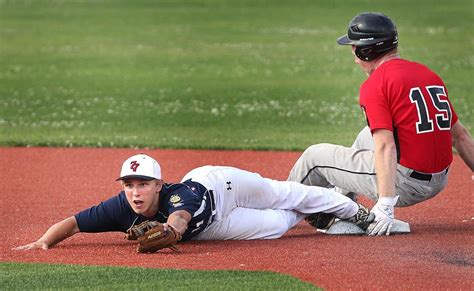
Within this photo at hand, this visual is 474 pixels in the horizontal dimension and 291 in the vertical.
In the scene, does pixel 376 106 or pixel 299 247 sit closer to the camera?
pixel 299 247

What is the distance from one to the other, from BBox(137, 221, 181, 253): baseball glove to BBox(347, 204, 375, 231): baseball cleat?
5.03 feet

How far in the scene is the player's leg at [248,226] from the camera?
28.4ft

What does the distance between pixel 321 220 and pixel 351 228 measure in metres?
0.25

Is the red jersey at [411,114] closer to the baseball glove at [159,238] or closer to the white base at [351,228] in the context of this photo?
the white base at [351,228]

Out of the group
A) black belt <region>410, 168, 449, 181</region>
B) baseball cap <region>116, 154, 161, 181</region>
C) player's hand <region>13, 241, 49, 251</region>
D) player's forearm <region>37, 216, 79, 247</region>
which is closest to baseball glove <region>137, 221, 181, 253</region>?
baseball cap <region>116, 154, 161, 181</region>

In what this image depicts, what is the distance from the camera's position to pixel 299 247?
8.41m

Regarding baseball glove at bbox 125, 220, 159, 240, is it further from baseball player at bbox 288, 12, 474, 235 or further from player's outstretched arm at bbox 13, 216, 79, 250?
baseball player at bbox 288, 12, 474, 235

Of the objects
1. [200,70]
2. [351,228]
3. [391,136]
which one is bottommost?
[200,70]

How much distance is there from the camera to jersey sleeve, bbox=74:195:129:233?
8375 mm

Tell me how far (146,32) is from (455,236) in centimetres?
2183

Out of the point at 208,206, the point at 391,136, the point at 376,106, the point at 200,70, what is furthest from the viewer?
the point at 200,70

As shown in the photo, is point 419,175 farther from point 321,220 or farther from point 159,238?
point 159,238

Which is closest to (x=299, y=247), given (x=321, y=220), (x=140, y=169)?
(x=321, y=220)

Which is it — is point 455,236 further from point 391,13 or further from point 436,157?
point 391,13
